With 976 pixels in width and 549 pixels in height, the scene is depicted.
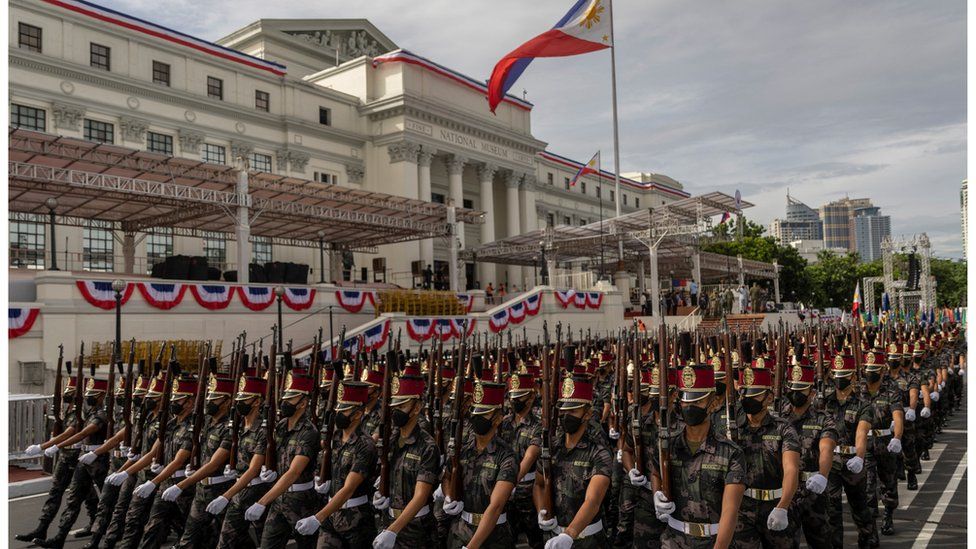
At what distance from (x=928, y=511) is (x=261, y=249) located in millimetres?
36992

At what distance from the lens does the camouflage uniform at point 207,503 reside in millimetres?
7188

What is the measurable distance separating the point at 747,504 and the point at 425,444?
8.53 ft

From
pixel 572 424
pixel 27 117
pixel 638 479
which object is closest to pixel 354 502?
pixel 572 424

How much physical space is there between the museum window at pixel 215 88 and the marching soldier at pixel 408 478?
3803cm

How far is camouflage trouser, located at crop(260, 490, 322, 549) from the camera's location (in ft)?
21.6

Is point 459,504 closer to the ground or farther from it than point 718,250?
→ closer to the ground

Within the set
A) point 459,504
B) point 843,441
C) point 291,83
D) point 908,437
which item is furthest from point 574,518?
point 291,83

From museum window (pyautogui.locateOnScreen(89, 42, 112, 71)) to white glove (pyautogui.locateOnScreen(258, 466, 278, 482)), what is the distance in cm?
3454

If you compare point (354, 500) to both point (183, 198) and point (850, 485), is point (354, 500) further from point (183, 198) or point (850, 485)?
point (183, 198)

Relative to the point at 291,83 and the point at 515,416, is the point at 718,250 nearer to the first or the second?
the point at 291,83

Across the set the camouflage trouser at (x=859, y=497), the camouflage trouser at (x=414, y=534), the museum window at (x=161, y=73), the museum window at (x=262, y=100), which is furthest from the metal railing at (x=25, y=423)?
the museum window at (x=262, y=100)

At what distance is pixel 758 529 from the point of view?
20.0 feet

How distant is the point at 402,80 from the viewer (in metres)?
45.9

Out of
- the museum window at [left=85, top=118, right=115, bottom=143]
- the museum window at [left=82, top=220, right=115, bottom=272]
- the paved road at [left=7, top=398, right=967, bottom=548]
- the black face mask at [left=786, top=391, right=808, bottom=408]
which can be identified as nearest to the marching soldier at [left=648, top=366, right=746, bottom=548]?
the black face mask at [left=786, top=391, right=808, bottom=408]
